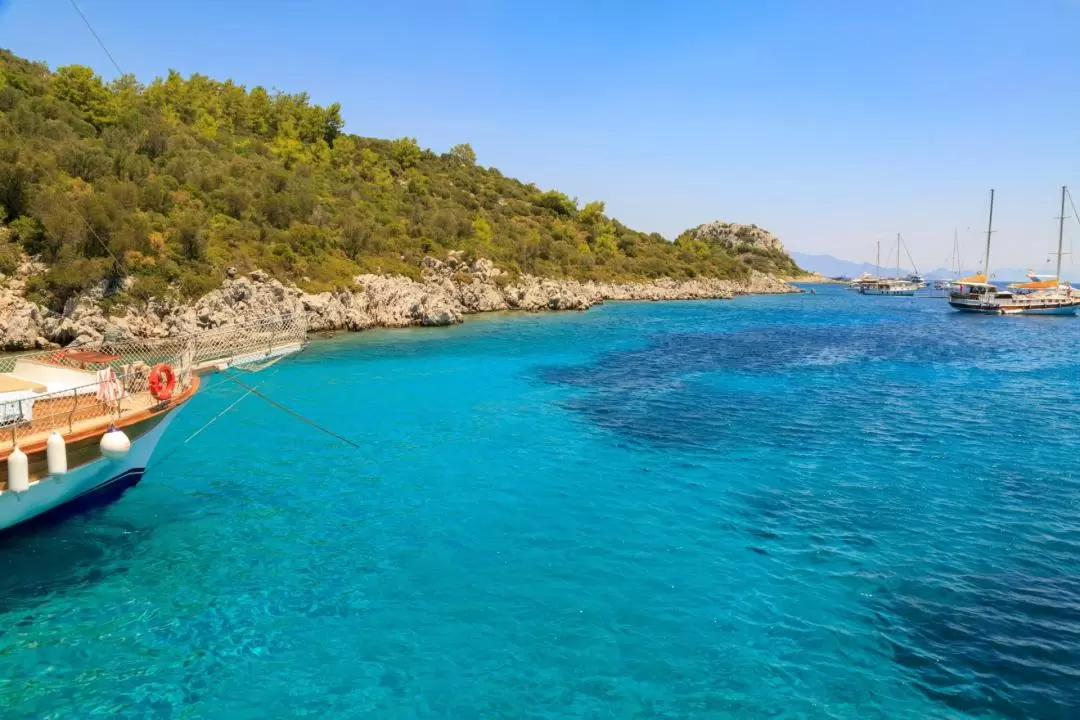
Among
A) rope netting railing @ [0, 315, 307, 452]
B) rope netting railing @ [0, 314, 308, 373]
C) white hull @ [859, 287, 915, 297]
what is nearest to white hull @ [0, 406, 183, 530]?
rope netting railing @ [0, 315, 307, 452]

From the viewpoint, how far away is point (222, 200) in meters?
48.6

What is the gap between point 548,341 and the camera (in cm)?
4100

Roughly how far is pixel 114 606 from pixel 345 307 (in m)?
34.2

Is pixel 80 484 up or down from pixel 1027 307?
down

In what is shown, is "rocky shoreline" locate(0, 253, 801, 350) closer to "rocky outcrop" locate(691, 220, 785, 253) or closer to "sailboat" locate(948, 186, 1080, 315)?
"sailboat" locate(948, 186, 1080, 315)

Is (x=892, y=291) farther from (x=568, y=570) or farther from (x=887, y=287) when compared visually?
(x=568, y=570)

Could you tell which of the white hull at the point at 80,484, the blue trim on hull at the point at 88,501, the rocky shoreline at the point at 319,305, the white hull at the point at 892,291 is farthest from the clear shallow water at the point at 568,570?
the white hull at the point at 892,291

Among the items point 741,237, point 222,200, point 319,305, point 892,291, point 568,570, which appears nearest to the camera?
point 568,570

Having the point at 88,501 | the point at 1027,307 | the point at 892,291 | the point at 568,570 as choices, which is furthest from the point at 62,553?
the point at 892,291

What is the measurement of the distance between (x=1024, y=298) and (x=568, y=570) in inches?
3065

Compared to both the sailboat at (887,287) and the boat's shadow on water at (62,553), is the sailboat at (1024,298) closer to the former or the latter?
the sailboat at (887,287)

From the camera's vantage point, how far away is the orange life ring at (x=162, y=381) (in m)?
13.4

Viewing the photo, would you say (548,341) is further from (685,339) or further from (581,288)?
(581,288)

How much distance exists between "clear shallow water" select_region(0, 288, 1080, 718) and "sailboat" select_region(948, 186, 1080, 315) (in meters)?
56.1
